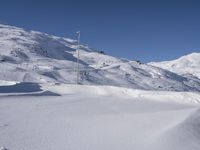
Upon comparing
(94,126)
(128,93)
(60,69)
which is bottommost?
(94,126)

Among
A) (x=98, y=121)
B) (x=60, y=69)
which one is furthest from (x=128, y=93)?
(x=60, y=69)

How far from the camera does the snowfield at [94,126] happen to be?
26.0 ft

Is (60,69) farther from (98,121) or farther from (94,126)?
(94,126)

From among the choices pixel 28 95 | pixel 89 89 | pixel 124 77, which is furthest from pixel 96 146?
pixel 124 77

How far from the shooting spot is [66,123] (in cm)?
1016

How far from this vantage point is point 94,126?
32.8 feet

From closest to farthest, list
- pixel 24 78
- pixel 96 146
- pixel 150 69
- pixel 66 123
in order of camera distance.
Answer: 1. pixel 96 146
2. pixel 66 123
3. pixel 24 78
4. pixel 150 69

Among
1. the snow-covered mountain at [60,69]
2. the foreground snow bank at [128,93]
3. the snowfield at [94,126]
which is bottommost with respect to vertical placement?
the snowfield at [94,126]

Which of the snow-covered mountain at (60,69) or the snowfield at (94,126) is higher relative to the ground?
the snow-covered mountain at (60,69)

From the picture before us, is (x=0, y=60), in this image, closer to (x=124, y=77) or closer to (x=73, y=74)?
(x=73, y=74)

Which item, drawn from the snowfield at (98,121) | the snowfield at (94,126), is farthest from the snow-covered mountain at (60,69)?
the snowfield at (94,126)

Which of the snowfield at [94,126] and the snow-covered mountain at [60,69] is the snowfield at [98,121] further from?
the snow-covered mountain at [60,69]

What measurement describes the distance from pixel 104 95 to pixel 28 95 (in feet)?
14.3

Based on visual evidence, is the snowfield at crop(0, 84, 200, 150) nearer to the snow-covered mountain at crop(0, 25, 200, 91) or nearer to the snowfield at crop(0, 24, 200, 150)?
the snowfield at crop(0, 24, 200, 150)
